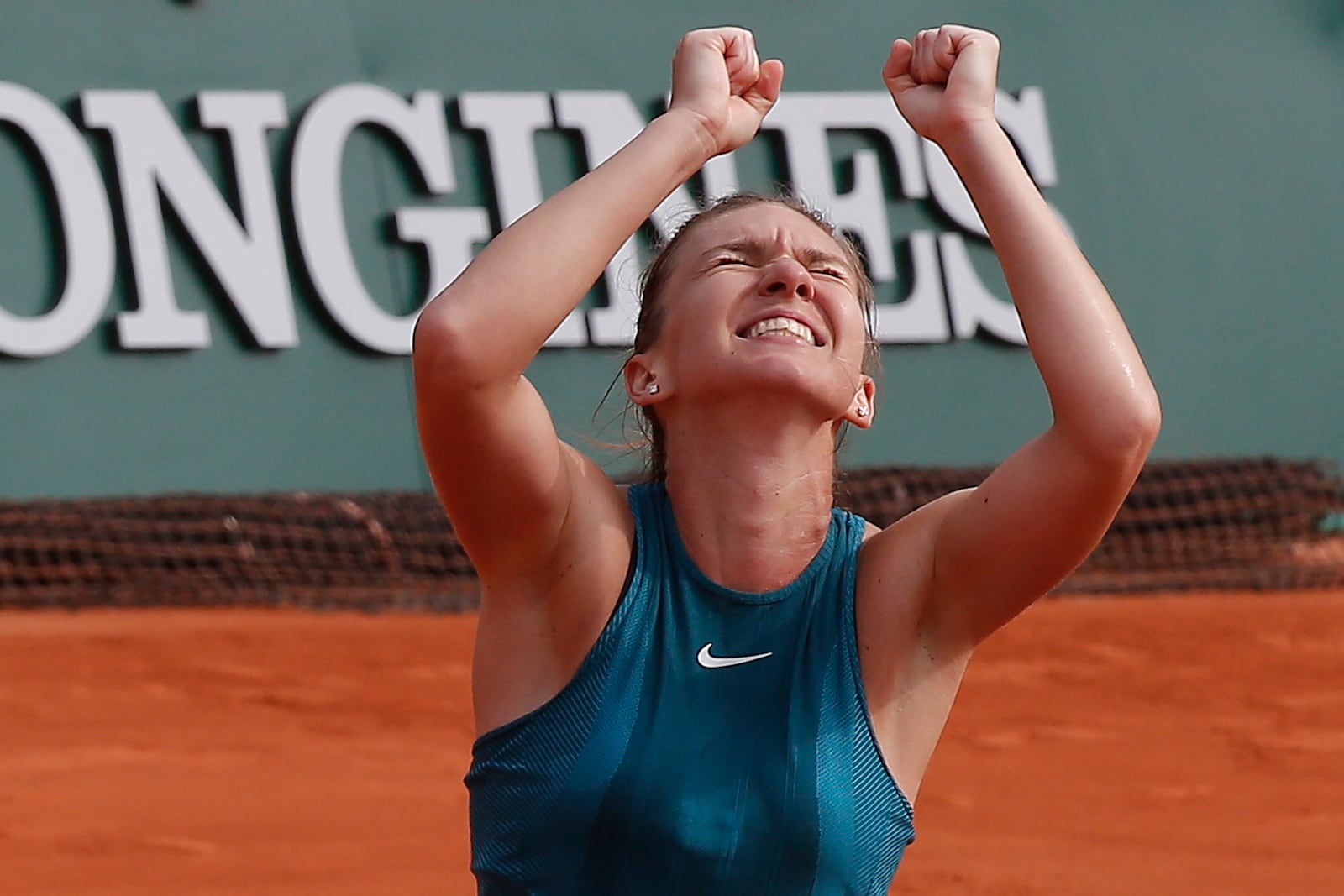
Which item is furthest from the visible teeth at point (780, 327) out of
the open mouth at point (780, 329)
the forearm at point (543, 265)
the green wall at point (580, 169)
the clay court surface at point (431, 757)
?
the green wall at point (580, 169)

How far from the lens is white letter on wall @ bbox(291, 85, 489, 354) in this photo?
944cm

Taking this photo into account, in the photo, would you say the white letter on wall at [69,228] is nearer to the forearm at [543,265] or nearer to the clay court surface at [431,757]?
the clay court surface at [431,757]

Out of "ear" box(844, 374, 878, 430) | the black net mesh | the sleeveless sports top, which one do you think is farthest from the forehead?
the black net mesh

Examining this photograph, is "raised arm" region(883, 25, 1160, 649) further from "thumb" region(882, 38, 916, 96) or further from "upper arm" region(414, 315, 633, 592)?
"upper arm" region(414, 315, 633, 592)

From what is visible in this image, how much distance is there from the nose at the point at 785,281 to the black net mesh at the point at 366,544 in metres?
5.30

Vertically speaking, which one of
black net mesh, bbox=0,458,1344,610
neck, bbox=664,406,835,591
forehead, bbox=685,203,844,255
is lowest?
black net mesh, bbox=0,458,1344,610

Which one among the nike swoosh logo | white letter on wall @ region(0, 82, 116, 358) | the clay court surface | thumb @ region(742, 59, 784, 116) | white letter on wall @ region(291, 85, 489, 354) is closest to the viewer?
the nike swoosh logo

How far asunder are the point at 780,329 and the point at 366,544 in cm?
646

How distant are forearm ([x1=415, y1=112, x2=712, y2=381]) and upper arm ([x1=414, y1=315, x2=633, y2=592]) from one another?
0.08 ft

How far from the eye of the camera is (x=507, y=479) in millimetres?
2590

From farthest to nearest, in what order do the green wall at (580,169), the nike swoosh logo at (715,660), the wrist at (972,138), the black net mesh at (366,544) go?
the green wall at (580,169) → the black net mesh at (366,544) → the wrist at (972,138) → the nike swoosh logo at (715,660)

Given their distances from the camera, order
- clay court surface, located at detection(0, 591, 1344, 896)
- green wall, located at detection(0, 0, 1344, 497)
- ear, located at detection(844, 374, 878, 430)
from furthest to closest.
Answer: green wall, located at detection(0, 0, 1344, 497) < clay court surface, located at detection(0, 591, 1344, 896) < ear, located at detection(844, 374, 878, 430)

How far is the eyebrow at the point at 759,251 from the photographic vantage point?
9.62ft

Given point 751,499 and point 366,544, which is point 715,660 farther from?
point 366,544
